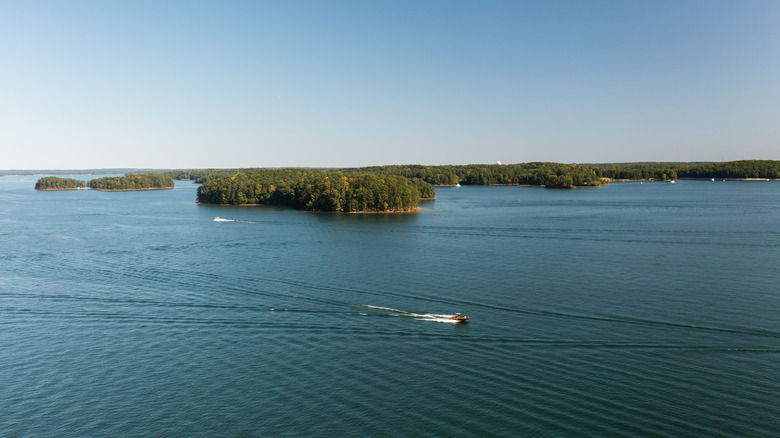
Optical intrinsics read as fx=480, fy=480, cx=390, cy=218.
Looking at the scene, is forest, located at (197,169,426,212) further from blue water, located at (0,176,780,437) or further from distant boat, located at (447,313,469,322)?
distant boat, located at (447,313,469,322)

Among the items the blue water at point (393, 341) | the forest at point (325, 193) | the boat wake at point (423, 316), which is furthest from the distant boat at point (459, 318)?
the forest at point (325, 193)

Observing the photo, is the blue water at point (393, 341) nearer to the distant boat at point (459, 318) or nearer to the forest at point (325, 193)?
the distant boat at point (459, 318)

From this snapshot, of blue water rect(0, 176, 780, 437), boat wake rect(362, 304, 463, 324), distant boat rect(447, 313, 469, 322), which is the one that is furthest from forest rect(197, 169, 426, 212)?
distant boat rect(447, 313, 469, 322)

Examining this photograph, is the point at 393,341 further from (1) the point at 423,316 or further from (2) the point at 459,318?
(2) the point at 459,318

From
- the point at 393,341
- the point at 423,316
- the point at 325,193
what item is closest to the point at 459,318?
the point at 423,316

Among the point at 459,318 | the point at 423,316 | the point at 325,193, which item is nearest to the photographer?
the point at 459,318
